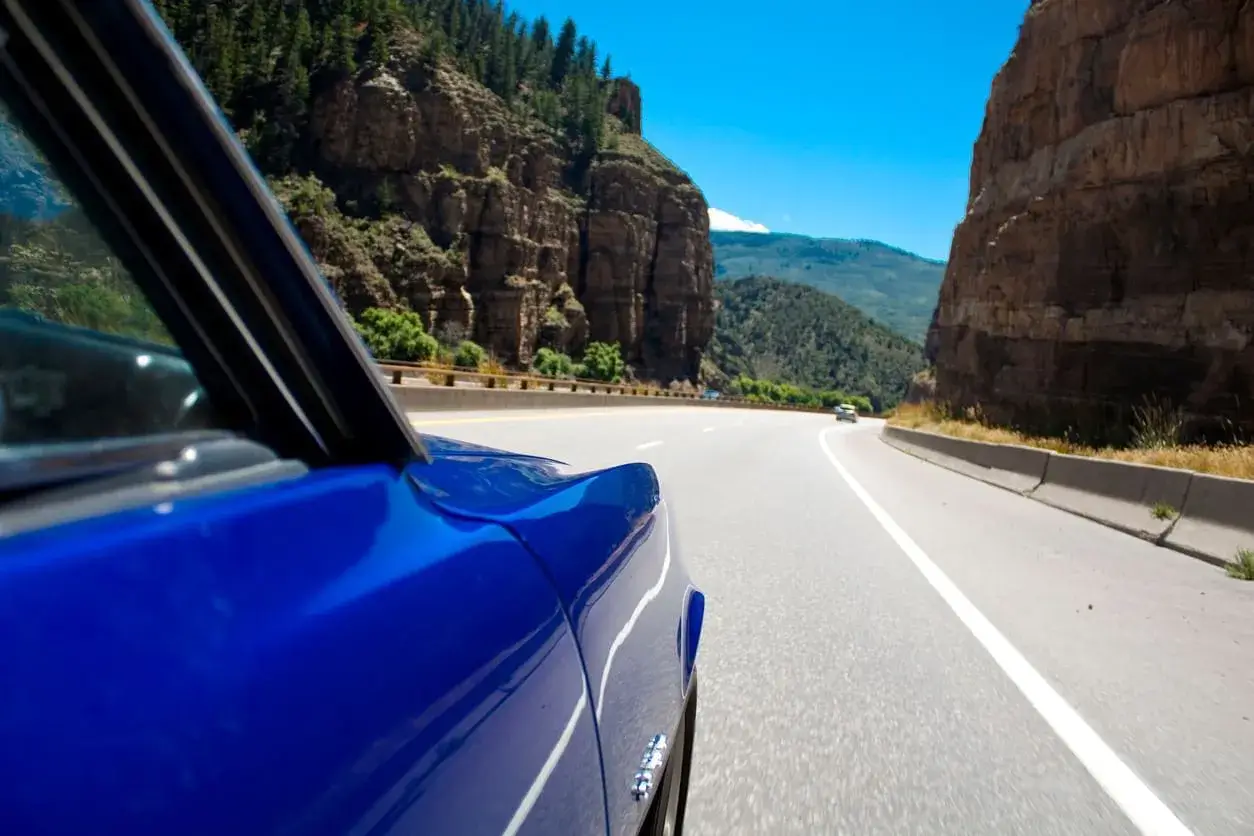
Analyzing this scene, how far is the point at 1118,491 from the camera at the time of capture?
11430 millimetres

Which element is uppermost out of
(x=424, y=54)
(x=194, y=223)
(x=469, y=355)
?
(x=424, y=54)

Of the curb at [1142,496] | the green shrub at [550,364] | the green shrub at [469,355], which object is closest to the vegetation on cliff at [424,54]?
the green shrub at [469,355]

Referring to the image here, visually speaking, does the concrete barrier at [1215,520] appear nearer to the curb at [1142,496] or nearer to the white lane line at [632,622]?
the curb at [1142,496]

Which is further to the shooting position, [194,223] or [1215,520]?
[1215,520]

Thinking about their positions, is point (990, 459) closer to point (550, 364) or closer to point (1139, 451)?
point (1139, 451)

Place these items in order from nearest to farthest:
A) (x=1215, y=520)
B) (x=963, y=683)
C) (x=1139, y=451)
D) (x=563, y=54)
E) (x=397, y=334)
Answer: (x=963, y=683)
(x=1215, y=520)
(x=1139, y=451)
(x=397, y=334)
(x=563, y=54)

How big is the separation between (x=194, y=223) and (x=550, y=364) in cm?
10156

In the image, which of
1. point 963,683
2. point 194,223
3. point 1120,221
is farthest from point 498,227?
point 194,223

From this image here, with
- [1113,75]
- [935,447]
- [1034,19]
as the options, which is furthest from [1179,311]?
[1034,19]

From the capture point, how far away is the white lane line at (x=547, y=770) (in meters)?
1.25

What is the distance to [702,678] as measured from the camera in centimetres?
457

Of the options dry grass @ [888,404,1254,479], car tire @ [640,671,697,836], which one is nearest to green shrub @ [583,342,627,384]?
dry grass @ [888,404,1254,479]

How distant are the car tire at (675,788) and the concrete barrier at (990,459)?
1303 centimetres

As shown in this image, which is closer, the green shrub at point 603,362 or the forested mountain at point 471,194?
the forested mountain at point 471,194
